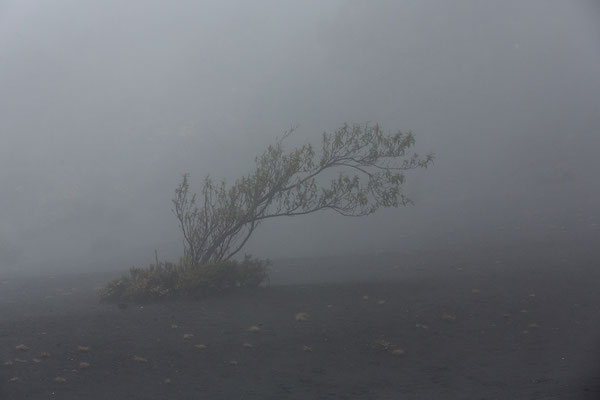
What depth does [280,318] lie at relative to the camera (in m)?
8.24

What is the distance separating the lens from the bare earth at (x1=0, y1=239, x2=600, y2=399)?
575 centimetres

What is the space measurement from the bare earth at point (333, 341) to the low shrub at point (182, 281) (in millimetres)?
334

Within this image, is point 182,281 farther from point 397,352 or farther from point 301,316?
point 397,352

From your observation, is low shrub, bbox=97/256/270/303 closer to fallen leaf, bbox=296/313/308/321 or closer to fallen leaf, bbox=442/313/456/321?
fallen leaf, bbox=296/313/308/321

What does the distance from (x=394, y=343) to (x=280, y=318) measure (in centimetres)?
189

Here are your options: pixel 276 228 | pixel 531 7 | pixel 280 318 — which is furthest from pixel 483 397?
pixel 531 7

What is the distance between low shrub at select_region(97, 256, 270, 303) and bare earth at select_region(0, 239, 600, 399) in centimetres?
33

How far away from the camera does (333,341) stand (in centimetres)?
723

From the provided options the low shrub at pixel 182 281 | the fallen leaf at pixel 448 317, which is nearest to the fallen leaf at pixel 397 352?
the fallen leaf at pixel 448 317

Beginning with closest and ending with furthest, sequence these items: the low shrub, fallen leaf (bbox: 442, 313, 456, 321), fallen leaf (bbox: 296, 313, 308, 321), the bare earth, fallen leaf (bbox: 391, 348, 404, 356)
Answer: the bare earth < fallen leaf (bbox: 391, 348, 404, 356) < fallen leaf (bbox: 442, 313, 456, 321) < fallen leaf (bbox: 296, 313, 308, 321) < the low shrub

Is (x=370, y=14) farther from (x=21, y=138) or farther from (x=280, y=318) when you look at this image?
(x=280, y=318)

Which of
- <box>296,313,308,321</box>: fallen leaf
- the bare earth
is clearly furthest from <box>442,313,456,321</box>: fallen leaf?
<box>296,313,308,321</box>: fallen leaf

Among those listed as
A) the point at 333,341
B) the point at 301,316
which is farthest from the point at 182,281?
the point at 333,341

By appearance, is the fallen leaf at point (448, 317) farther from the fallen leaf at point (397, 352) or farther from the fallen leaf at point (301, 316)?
the fallen leaf at point (301, 316)
